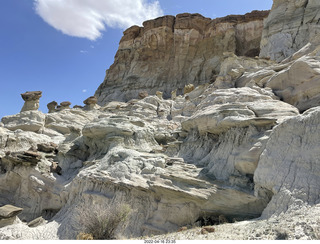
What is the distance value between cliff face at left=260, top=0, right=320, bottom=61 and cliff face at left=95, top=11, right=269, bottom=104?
41.1 feet

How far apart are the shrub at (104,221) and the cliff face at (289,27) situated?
80.2ft

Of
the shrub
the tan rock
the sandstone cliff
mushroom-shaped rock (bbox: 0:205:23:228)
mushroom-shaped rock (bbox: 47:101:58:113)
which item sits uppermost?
mushroom-shaped rock (bbox: 47:101:58:113)

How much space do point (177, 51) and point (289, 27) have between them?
22.5 meters

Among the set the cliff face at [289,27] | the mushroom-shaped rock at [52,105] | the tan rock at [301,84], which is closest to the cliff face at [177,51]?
the cliff face at [289,27]

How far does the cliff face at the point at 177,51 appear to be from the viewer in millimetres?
43906

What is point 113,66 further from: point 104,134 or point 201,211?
point 201,211

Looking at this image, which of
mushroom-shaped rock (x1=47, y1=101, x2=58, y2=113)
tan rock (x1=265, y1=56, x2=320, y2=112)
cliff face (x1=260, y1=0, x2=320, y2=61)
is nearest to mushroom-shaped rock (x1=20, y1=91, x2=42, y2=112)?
mushroom-shaped rock (x1=47, y1=101, x2=58, y2=113)

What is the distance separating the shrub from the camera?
25.5 feet

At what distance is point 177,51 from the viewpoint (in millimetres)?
47094

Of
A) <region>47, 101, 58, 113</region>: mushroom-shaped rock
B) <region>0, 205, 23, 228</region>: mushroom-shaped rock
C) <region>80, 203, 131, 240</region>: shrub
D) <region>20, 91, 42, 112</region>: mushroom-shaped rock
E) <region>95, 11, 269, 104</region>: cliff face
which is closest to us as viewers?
<region>80, 203, 131, 240</region>: shrub

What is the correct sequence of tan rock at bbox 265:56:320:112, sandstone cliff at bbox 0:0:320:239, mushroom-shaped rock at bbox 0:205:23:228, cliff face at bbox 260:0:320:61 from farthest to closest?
cliff face at bbox 260:0:320:61, tan rock at bbox 265:56:320:112, mushroom-shaped rock at bbox 0:205:23:228, sandstone cliff at bbox 0:0:320:239

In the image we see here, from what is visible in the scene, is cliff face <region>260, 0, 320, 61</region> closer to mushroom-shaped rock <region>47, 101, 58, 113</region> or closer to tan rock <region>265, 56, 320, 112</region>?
tan rock <region>265, 56, 320, 112</region>

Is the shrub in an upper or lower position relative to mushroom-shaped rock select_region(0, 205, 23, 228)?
upper

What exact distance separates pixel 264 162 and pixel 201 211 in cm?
278
